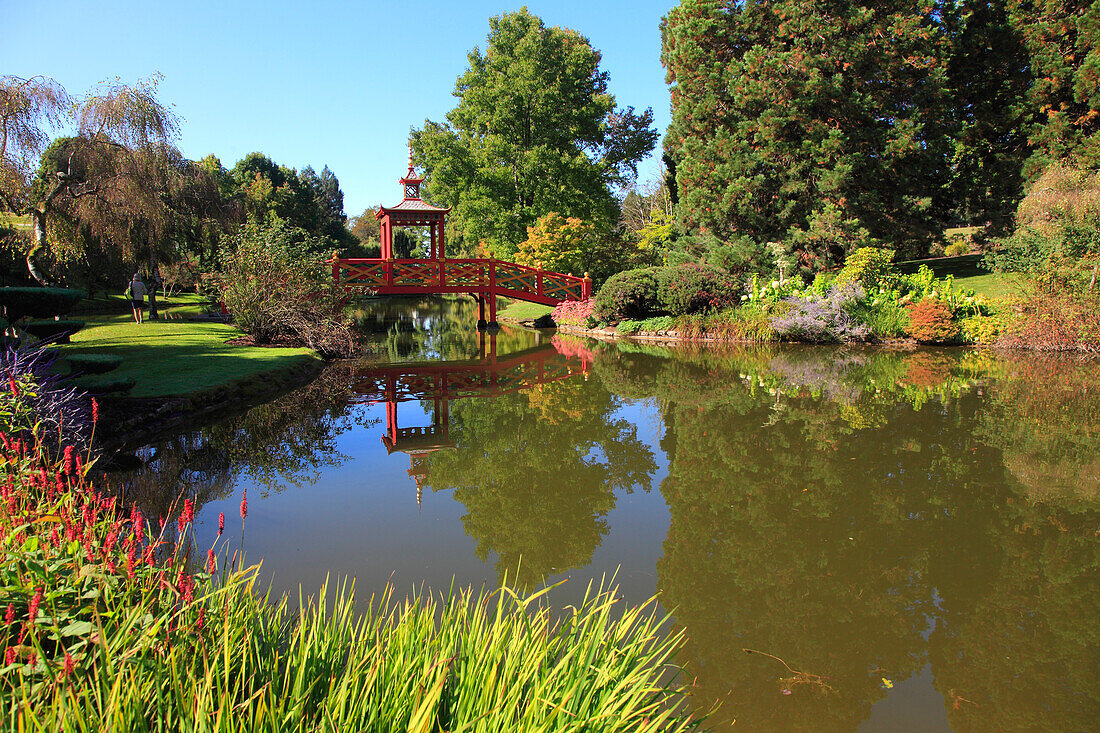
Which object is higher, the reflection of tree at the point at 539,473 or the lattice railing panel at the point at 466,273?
the lattice railing panel at the point at 466,273

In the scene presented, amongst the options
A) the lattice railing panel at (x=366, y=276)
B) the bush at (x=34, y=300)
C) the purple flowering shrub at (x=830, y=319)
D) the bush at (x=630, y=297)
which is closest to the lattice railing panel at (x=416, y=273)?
the lattice railing panel at (x=366, y=276)

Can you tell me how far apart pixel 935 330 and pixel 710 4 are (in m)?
12.5

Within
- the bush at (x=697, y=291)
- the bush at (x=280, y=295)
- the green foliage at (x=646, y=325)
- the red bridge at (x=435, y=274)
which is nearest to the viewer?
the bush at (x=280, y=295)

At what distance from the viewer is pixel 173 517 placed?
17.7 ft

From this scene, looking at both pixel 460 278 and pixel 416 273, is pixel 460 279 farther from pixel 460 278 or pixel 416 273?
pixel 416 273

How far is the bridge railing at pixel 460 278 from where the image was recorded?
68.4 feet

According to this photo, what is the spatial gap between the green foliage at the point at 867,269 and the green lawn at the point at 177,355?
13229 millimetres

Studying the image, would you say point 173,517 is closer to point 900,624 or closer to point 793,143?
point 900,624

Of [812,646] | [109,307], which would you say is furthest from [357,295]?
[812,646]

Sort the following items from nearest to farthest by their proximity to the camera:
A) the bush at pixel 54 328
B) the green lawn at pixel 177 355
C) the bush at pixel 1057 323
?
the bush at pixel 54 328 → the green lawn at pixel 177 355 → the bush at pixel 1057 323

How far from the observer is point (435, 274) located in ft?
72.3

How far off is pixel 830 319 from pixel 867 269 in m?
2.04

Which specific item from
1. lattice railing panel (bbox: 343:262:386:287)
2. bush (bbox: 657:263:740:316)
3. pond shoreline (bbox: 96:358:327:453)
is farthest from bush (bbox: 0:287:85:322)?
bush (bbox: 657:263:740:316)

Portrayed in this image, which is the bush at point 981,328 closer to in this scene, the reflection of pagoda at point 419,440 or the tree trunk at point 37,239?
the reflection of pagoda at point 419,440
